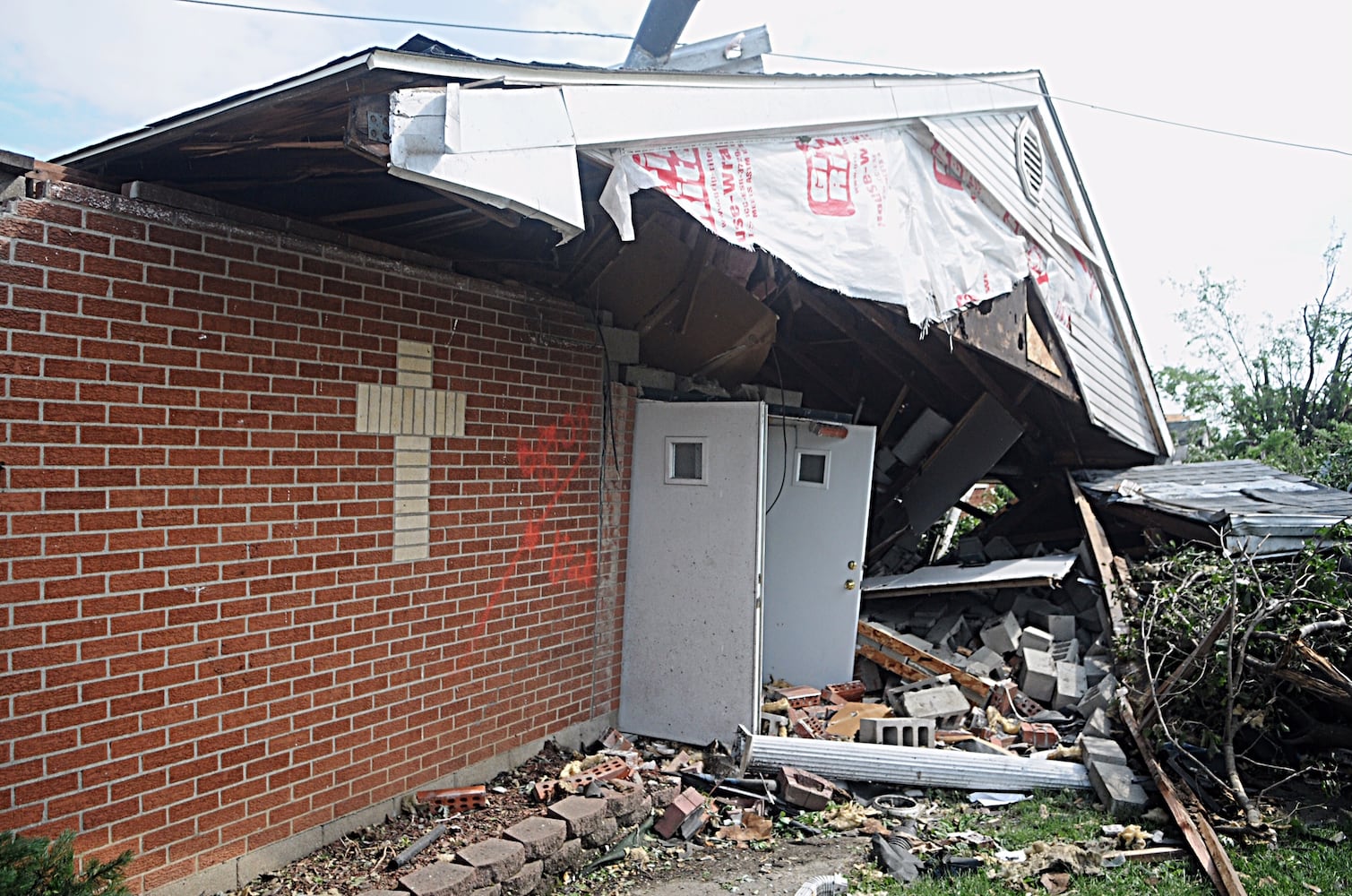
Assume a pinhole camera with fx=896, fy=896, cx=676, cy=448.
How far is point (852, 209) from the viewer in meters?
5.59

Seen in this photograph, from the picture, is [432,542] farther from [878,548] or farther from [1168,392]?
[1168,392]

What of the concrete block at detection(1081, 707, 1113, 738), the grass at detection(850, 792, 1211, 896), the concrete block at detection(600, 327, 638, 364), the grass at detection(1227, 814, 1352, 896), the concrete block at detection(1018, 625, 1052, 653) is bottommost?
the grass at detection(850, 792, 1211, 896)

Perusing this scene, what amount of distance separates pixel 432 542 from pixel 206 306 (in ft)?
5.77

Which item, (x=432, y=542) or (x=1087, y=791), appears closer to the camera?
(x=432, y=542)

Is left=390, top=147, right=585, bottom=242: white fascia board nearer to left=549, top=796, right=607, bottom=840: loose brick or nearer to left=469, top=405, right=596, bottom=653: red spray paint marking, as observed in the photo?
left=469, top=405, right=596, bottom=653: red spray paint marking

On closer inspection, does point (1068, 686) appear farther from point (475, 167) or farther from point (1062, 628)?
point (475, 167)

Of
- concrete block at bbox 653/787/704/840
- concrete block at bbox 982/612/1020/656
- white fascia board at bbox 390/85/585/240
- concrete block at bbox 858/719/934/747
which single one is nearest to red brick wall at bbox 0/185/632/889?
concrete block at bbox 653/787/704/840

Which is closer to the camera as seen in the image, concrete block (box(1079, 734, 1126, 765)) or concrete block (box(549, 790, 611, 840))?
concrete block (box(549, 790, 611, 840))

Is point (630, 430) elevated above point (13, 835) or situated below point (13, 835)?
above

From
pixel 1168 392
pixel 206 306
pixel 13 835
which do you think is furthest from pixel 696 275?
pixel 1168 392

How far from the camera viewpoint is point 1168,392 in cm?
2303

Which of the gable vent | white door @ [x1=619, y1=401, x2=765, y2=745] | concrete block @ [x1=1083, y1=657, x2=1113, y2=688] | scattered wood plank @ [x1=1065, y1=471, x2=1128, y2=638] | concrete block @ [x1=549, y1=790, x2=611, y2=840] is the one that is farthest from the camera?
the gable vent

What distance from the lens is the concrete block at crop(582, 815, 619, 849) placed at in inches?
184

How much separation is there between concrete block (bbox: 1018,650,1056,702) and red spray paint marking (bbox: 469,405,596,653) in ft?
12.5
